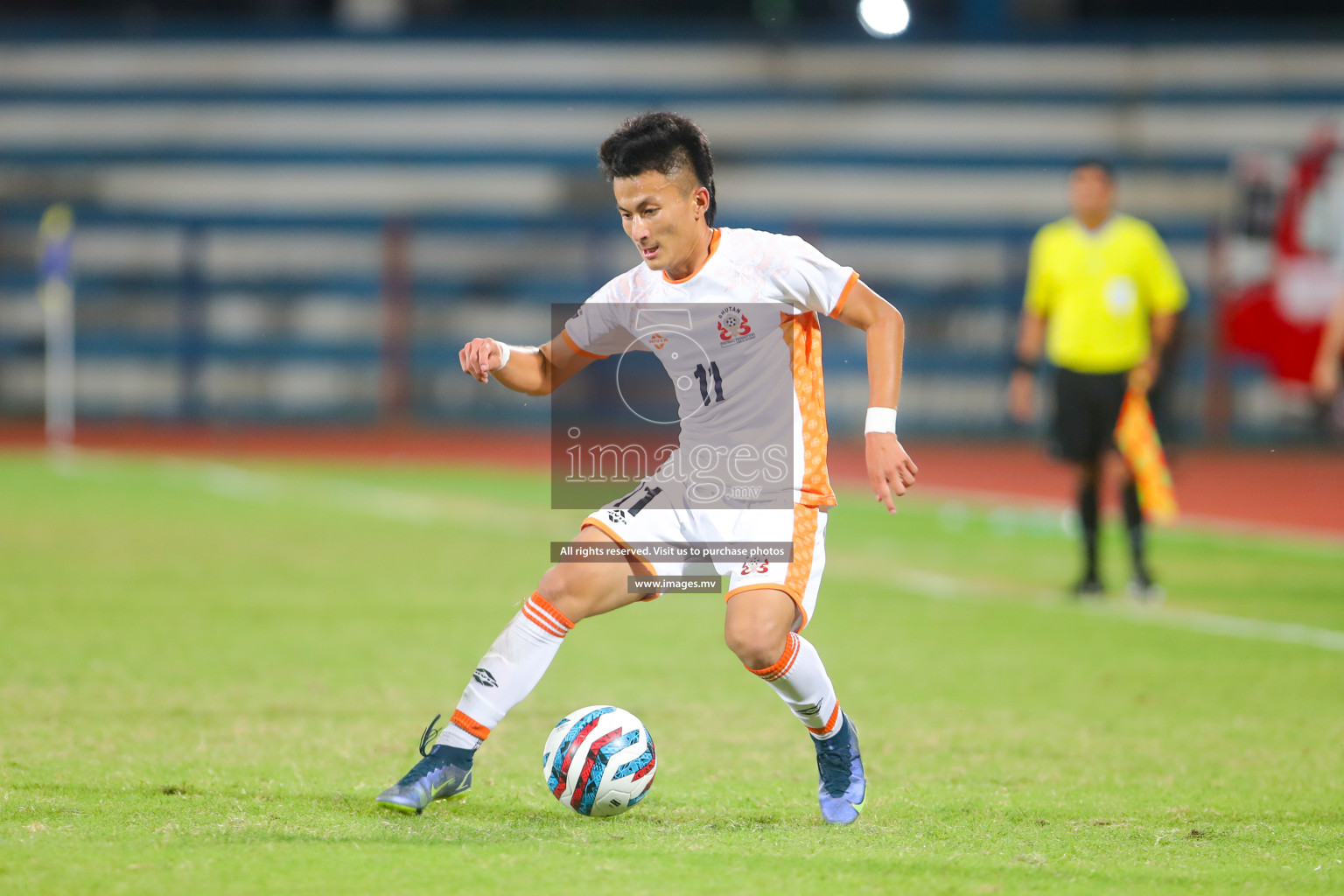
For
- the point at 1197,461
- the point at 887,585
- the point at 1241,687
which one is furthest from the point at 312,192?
the point at 1241,687

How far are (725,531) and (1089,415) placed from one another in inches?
198

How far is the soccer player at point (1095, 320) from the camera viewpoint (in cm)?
899

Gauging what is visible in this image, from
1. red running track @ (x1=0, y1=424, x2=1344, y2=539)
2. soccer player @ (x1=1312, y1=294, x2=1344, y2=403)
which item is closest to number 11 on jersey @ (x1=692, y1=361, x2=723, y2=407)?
soccer player @ (x1=1312, y1=294, x2=1344, y2=403)

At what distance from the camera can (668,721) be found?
5961 millimetres

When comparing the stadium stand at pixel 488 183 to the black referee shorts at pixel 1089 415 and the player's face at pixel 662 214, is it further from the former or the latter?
the player's face at pixel 662 214

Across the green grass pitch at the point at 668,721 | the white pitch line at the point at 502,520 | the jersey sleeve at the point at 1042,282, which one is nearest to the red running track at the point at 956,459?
the white pitch line at the point at 502,520

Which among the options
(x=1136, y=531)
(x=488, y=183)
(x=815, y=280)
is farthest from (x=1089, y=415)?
(x=488, y=183)

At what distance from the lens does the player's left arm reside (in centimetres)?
437

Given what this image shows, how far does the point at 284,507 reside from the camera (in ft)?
42.8

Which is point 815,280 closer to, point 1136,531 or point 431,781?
point 431,781

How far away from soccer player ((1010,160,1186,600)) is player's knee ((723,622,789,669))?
4912 mm

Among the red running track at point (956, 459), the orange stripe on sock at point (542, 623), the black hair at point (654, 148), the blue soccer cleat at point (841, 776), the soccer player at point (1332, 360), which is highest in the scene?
the black hair at point (654, 148)

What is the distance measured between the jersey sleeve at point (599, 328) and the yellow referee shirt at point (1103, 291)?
4.84 m

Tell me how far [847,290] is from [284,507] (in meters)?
9.27
